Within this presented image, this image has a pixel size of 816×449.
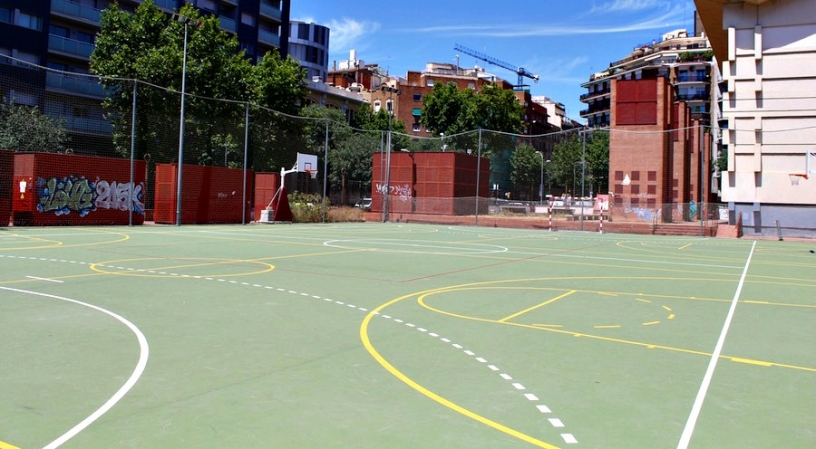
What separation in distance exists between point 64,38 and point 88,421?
54.6 meters

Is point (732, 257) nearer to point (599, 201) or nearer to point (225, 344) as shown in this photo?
point (599, 201)

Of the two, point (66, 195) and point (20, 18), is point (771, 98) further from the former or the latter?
point (20, 18)

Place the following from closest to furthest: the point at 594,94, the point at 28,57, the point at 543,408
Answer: the point at 543,408, the point at 28,57, the point at 594,94

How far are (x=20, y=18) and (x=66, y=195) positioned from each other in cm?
2822

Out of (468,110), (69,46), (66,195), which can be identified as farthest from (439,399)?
(468,110)

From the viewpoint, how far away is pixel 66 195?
27.4 meters

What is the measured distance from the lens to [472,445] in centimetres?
423

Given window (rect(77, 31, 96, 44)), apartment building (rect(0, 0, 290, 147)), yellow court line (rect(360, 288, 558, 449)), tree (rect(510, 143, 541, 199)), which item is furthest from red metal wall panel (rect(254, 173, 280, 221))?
yellow court line (rect(360, 288, 558, 449))

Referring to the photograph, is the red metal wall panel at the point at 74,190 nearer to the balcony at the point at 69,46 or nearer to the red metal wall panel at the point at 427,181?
the red metal wall panel at the point at 427,181

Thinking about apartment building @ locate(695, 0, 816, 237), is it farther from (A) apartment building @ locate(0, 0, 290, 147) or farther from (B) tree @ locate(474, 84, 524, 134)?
(B) tree @ locate(474, 84, 524, 134)

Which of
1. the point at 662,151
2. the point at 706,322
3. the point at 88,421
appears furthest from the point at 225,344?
the point at 662,151

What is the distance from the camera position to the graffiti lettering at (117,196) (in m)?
28.8

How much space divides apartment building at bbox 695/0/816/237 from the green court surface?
21.3 metres

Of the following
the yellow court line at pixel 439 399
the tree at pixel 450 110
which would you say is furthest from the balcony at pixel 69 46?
the yellow court line at pixel 439 399
